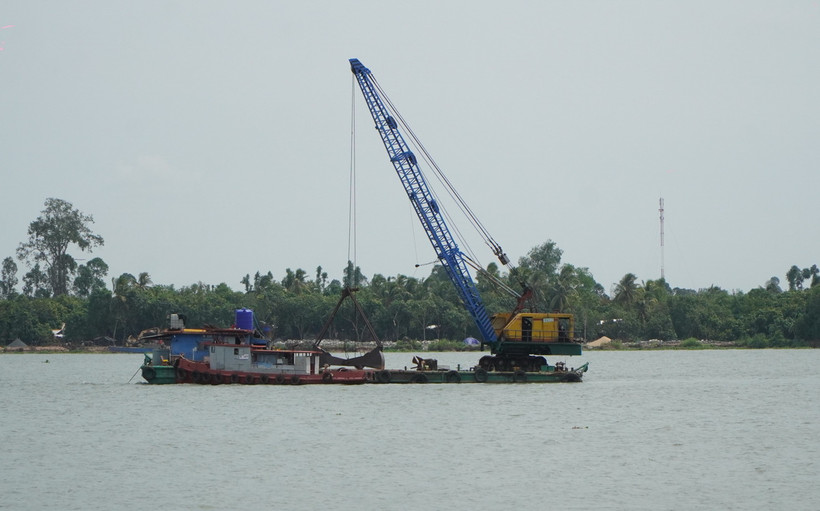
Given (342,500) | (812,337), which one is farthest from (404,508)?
(812,337)

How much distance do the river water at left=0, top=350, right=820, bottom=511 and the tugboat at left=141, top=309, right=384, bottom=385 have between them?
0.89 m

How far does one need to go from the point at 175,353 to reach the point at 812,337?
88964mm

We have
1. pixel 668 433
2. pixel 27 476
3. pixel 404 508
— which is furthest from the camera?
pixel 668 433

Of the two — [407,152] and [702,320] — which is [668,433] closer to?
[407,152]

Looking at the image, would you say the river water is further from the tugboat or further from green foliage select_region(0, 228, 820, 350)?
green foliage select_region(0, 228, 820, 350)

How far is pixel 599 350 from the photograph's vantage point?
13450 centimetres

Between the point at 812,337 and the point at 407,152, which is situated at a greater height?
the point at 407,152

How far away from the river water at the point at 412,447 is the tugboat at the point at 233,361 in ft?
2.93

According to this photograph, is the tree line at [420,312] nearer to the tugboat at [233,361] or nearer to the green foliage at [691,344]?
the green foliage at [691,344]

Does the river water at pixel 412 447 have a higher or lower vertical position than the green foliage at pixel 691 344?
lower

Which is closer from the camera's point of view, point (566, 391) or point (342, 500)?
point (342, 500)

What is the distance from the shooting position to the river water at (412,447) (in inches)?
1032

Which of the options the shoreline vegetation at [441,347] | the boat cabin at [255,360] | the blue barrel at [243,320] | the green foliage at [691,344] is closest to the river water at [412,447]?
the boat cabin at [255,360]

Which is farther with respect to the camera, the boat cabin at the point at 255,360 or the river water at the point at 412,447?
the boat cabin at the point at 255,360
